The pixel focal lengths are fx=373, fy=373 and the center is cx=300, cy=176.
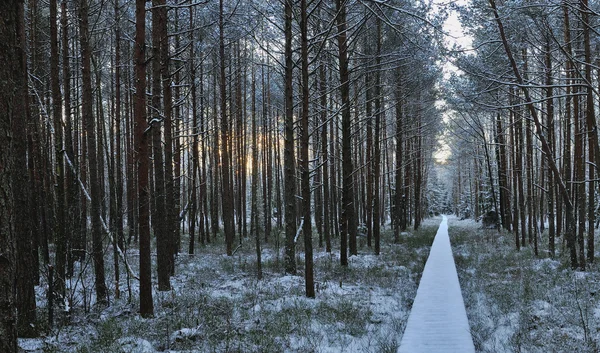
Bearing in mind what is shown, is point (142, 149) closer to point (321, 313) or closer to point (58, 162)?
point (58, 162)

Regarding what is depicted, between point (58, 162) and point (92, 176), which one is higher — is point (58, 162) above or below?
above

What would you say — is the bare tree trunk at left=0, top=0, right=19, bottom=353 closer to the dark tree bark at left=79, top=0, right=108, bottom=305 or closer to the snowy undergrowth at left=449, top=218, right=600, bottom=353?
the dark tree bark at left=79, top=0, right=108, bottom=305

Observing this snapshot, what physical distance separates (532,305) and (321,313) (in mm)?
3836

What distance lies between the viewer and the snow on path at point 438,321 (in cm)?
497

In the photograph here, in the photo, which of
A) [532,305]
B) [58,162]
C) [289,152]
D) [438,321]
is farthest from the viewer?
[289,152]

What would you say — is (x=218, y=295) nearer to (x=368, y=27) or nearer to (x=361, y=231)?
(x=368, y=27)

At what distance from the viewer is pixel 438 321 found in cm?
595

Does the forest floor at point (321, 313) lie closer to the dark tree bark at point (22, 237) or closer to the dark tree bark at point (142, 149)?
the dark tree bark at point (22, 237)

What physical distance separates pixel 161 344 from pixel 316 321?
2.33 metres

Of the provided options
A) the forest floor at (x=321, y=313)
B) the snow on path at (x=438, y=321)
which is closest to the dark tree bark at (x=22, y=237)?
the forest floor at (x=321, y=313)

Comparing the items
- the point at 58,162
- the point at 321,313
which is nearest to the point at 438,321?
the point at 321,313

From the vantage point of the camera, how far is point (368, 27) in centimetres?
1159

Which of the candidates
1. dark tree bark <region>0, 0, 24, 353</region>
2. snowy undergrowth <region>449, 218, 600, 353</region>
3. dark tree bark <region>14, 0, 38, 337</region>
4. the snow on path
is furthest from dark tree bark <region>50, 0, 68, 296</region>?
snowy undergrowth <region>449, 218, 600, 353</region>

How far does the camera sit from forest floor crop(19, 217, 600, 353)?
16.4 ft
